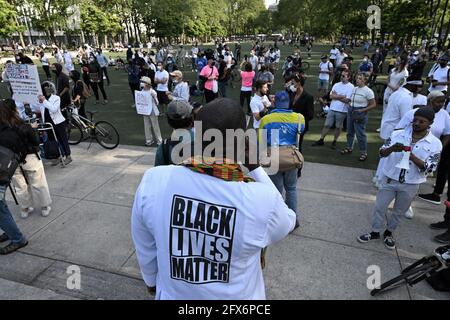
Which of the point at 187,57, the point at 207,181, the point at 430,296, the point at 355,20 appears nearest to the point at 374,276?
the point at 430,296

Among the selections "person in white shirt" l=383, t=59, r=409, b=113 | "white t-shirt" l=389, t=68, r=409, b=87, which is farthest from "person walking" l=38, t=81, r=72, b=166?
"white t-shirt" l=389, t=68, r=409, b=87

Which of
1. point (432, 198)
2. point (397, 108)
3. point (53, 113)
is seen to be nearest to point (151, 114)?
point (53, 113)

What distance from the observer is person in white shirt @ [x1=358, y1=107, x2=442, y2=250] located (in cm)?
355

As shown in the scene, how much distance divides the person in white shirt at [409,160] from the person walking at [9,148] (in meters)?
4.71

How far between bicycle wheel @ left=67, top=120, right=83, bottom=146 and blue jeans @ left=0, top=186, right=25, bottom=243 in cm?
436

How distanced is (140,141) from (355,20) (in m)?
51.5

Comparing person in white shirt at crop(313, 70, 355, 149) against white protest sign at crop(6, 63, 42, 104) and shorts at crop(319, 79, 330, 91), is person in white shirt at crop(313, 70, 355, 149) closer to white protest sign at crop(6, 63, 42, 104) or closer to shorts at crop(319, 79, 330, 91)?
shorts at crop(319, 79, 330, 91)

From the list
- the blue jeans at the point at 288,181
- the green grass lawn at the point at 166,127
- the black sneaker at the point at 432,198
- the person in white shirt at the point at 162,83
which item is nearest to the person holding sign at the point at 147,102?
the green grass lawn at the point at 166,127

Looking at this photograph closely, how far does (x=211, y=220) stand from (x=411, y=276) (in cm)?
277

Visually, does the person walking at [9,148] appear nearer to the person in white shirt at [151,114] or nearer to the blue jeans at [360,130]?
the person in white shirt at [151,114]

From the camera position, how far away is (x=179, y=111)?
12.6 ft

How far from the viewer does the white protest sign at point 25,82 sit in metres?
6.26

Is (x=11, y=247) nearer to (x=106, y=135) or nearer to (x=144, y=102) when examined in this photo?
(x=106, y=135)

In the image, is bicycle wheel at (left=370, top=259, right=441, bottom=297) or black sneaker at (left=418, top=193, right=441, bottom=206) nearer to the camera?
bicycle wheel at (left=370, top=259, right=441, bottom=297)
